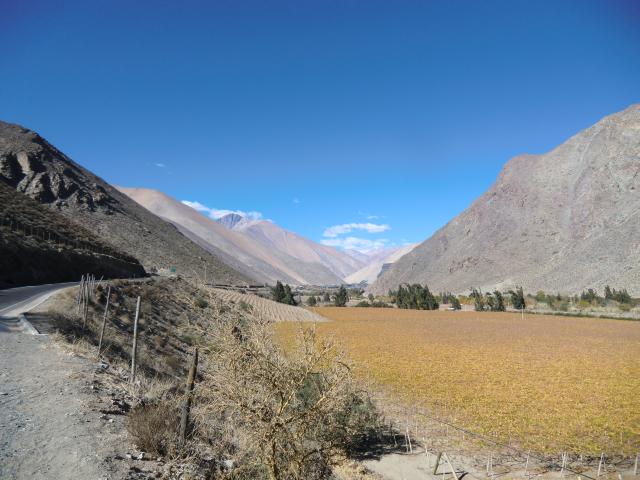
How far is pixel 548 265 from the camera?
Answer: 113 metres

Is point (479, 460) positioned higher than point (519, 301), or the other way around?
point (519, 301)

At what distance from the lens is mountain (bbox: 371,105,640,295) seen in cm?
9869

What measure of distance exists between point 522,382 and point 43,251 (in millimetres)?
44942

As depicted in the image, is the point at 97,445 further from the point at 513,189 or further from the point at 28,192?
the point at 513,189

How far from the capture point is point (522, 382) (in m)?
24.6

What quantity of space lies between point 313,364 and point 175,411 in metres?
5.29

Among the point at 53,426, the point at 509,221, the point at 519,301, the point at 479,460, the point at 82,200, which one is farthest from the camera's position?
the point at 509,221

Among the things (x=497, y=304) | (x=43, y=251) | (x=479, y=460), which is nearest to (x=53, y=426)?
(x=479, y=460)

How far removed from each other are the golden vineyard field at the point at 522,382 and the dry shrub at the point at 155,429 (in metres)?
2.93

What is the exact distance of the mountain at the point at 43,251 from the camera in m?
33.6

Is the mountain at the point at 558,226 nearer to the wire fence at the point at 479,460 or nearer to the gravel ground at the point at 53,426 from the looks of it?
the wire fence at the point at 479,460

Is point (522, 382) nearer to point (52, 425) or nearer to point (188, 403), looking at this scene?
point (188, 403)

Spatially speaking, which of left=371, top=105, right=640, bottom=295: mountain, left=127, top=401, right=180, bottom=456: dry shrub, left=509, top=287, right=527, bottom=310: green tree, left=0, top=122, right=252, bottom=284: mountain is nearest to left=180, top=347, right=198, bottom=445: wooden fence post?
left=127, top=401, right=180, bottom=456: dry shrub

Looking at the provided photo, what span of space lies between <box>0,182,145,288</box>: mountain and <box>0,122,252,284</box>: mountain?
19589 millimetres
